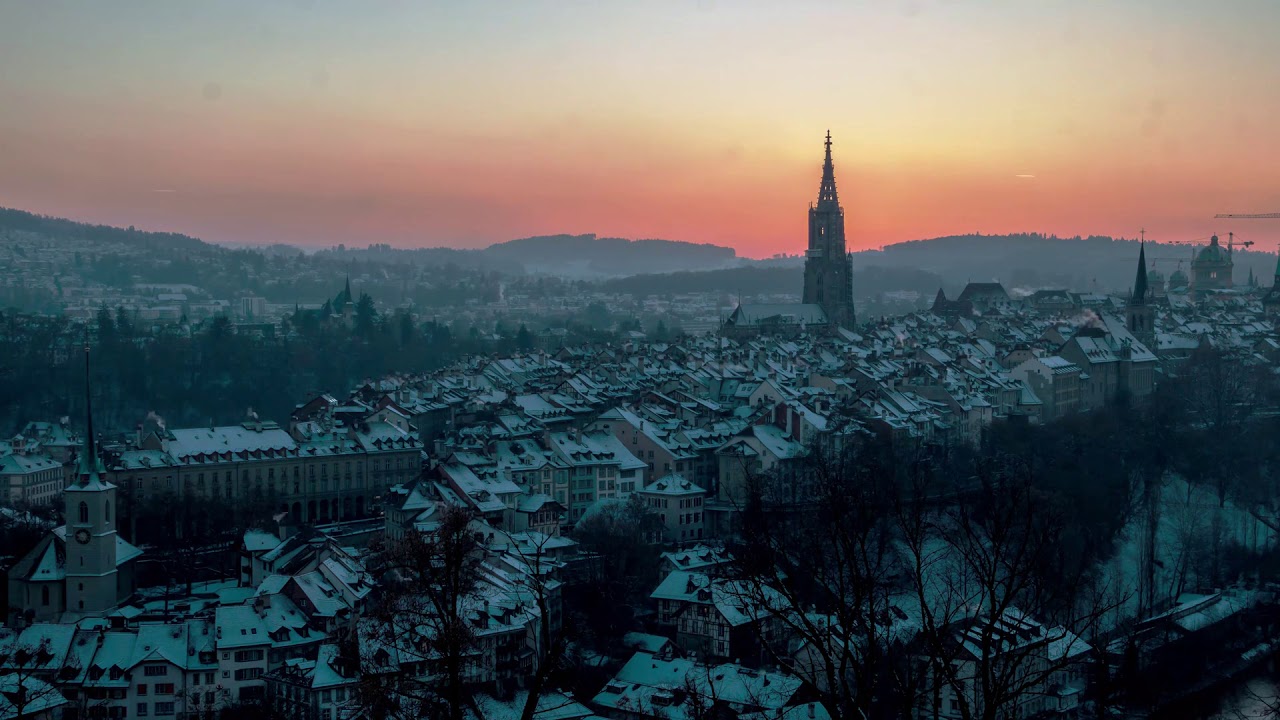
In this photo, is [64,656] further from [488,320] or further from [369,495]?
[488,320]

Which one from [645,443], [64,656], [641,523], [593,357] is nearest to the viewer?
[64,656]

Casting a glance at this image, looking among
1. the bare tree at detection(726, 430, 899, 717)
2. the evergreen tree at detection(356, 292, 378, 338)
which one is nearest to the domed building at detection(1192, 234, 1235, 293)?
the evergreen tree at detection(356, 292, 378, 338)

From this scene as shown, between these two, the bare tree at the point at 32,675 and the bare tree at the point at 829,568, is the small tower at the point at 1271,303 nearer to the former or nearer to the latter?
the bare tree at the point at 829,568

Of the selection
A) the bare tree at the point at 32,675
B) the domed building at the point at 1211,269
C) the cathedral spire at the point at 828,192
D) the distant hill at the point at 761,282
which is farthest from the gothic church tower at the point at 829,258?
the distant hill at the point at 761,282

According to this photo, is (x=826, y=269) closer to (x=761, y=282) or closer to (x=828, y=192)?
(x=828, y=192)

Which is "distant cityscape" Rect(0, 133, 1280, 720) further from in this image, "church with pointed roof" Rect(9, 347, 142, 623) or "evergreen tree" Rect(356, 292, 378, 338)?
"evergreen tree" Rect(356, 292, 378, 338)

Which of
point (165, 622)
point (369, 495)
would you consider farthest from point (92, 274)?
point (165, 622)

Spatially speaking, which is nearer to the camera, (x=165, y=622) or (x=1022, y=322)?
(x=165, y=622)
